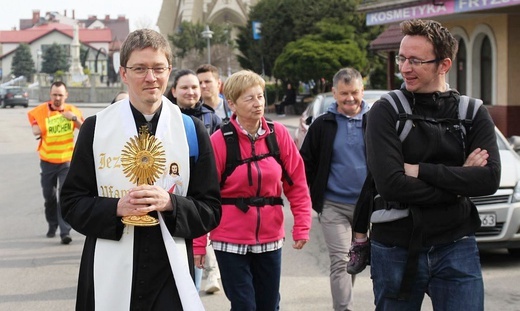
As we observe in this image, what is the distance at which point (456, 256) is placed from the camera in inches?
159

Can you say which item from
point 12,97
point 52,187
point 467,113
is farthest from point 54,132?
point 12,97

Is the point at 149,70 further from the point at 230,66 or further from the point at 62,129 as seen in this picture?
the point at 230,66

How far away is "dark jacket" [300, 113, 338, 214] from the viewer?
670cm

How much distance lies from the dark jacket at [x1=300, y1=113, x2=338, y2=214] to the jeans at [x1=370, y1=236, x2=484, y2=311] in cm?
256

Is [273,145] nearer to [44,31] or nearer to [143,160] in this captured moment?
[143,160]

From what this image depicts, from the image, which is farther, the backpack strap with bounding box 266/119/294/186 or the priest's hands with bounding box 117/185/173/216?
the backpack strap with bounding box 266/119/294/186

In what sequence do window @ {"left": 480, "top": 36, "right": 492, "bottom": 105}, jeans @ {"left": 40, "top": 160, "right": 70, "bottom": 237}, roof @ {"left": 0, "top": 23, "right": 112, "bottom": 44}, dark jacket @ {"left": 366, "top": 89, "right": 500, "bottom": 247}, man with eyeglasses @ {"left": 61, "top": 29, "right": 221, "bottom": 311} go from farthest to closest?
roof @ {"left": 0, "top": 23, "right": 112, "bottom": 44} < window @ {"left": 480, "top": 36, "right": 492, "bottom": 105} < jeans @ {"left": 40, "top": 160, "right": 70, "bottom": 237} < dark jacket @ {"left": 366, "top": 89, "right": 500, "bottom": 247} < man with eyeglasses @ {"left": 61, "top": 29, "right": 221, "bottom": 311}

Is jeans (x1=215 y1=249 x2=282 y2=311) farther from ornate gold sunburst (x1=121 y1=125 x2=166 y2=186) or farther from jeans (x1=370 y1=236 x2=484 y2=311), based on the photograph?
ornate gold sunburst (x1=121 y1=125 x2=166 y2=186)

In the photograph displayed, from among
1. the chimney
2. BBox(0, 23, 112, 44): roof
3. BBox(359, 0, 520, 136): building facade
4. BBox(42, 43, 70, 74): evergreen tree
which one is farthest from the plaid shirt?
the chimney

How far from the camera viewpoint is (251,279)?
17.7 feet

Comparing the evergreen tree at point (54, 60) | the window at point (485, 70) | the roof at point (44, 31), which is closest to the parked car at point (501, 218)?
the window at point (485, 70)

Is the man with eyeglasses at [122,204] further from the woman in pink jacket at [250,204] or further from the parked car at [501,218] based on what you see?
the parked car at [501,218]

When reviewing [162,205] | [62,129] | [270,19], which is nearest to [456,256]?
[162,205]

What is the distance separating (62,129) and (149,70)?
7937 mm
